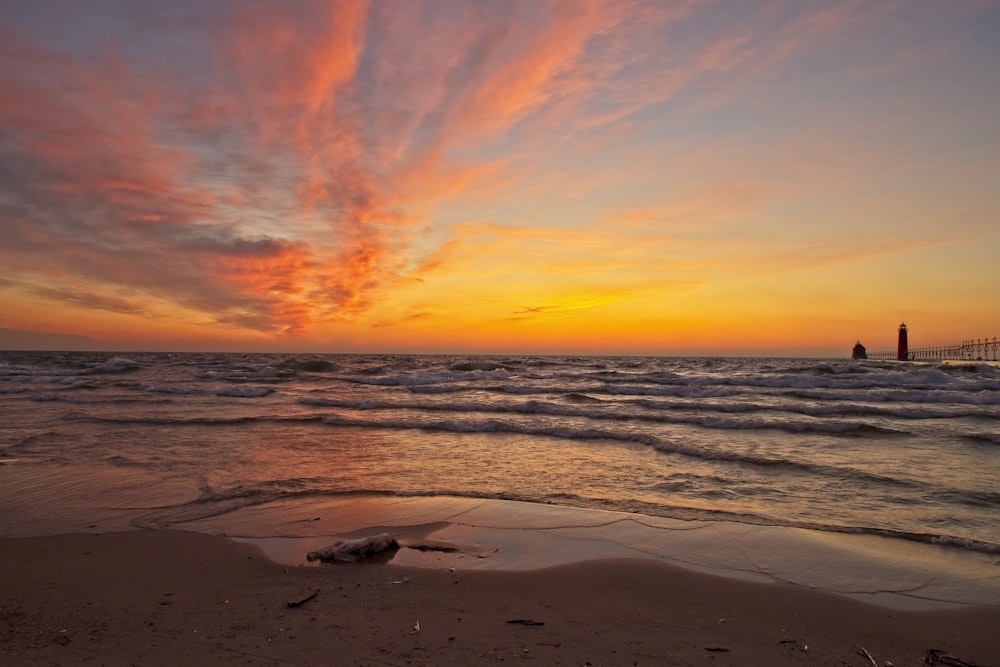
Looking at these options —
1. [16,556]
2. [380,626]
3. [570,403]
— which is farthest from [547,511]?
[570,403]

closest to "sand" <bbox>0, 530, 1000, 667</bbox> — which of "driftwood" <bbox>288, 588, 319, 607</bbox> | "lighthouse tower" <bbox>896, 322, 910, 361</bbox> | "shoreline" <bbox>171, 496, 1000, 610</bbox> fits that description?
"driftwood" <bbox>288, 588, 319, 607</bbox>

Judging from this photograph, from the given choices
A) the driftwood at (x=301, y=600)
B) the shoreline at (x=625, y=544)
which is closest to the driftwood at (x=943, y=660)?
the shoreline at (x=625, y=544)

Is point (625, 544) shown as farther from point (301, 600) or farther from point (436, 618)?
point (301, 600)

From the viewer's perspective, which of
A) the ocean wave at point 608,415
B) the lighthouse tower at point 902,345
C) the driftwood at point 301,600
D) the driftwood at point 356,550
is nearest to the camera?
the driftwood at point 301,600

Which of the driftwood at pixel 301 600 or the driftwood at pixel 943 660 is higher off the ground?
the driftwood at pixel 301 600

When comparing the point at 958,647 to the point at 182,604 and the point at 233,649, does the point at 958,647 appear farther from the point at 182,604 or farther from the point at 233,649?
the point at 182,604

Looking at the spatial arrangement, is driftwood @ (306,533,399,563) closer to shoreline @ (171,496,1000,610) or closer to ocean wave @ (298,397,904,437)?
shoreline @ (171,496,1000,610)

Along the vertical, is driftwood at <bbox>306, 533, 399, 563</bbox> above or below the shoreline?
above

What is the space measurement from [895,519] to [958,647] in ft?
12.3

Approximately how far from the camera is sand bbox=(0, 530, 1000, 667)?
402 centimetres

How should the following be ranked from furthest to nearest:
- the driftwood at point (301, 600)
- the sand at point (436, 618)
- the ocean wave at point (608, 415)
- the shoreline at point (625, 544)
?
the ocean wave at point (608, 415) < the shoreline at point (625, 544) < the driftwood at point (301, 600) < the sand at point (436, 618)

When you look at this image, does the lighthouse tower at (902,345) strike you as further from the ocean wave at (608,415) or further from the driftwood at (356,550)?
the driftwood at (356,550)

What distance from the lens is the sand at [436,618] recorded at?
13.2ft

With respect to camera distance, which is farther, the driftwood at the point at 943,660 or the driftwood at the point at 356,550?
the driftwood at the point at 356,550
